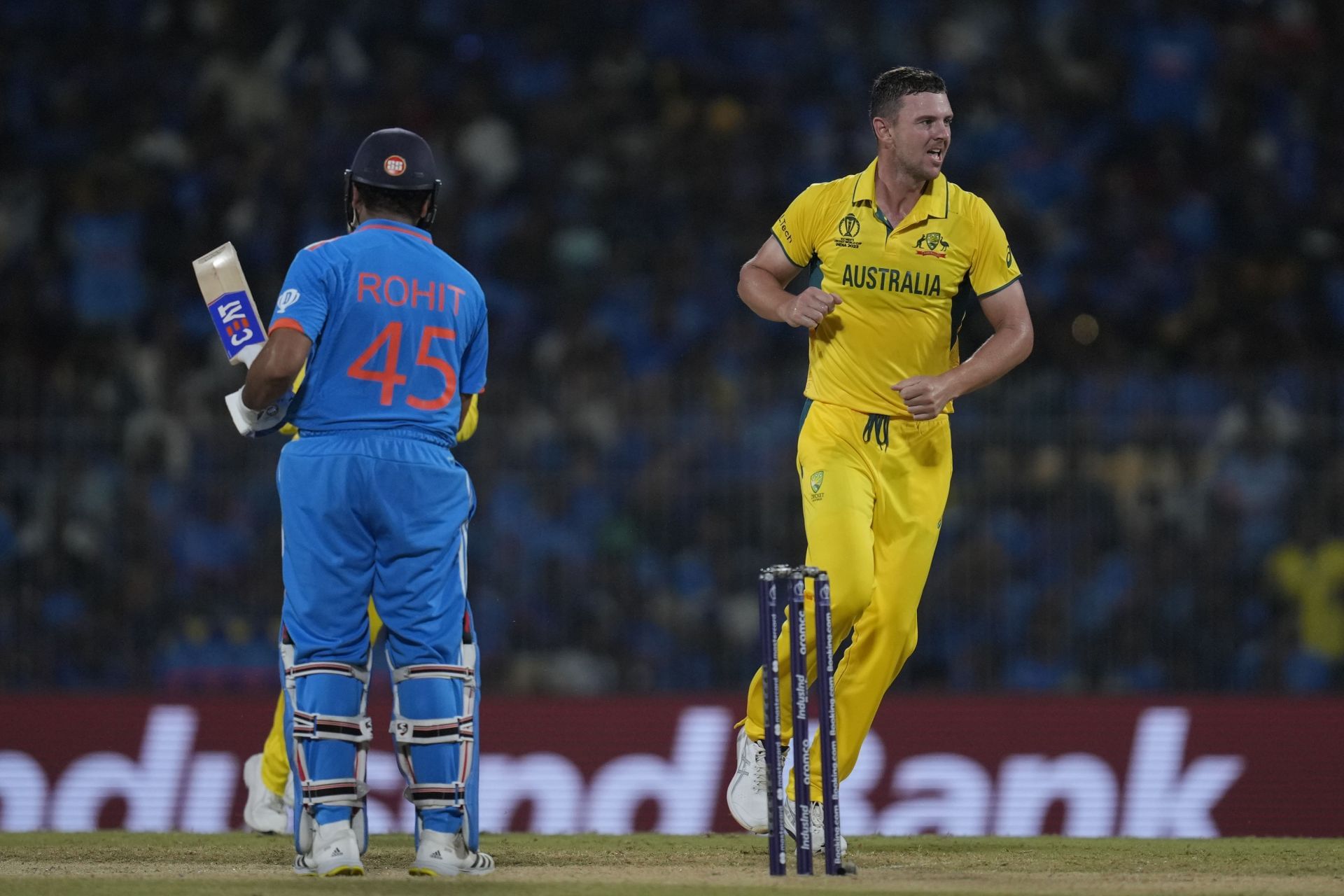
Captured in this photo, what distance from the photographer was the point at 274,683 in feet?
34.3

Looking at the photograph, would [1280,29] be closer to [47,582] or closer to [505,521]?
[505,521]

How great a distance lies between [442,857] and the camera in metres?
5.73

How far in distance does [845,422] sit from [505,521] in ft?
14.9

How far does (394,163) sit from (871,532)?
2078 millimetres

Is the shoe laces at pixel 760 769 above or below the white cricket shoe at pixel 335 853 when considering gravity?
above

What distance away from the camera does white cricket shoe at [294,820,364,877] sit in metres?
5.63

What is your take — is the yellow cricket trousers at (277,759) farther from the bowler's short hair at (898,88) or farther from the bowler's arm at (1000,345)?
the bowler's short hair at (898,88)

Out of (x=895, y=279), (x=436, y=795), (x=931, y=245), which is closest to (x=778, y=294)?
(x=895, y=279)

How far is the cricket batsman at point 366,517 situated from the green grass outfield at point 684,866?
30cm

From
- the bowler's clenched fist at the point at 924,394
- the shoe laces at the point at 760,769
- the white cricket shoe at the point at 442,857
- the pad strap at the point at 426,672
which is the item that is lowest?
the white cricket shoe at the point at 442,857

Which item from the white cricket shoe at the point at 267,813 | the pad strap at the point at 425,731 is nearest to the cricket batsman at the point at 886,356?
the pad strap at the point at 425,731

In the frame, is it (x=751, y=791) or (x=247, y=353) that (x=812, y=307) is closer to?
(x=751, y=791)

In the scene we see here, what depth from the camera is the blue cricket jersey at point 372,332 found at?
5.67 m

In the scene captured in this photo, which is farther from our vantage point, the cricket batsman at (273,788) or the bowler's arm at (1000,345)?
the cricket batsman at (273,788)
